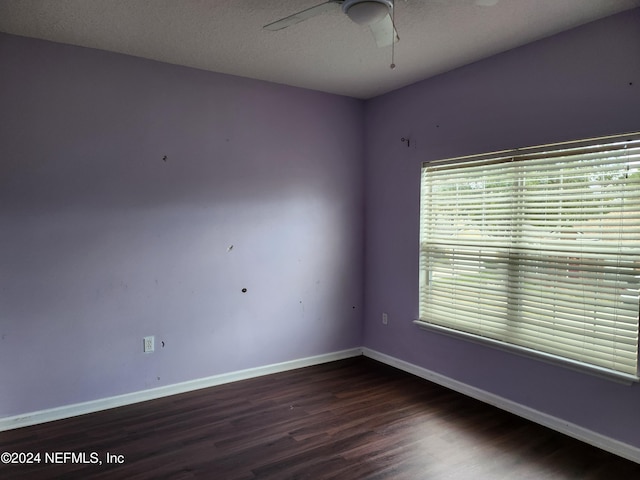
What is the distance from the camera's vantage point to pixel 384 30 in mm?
2246

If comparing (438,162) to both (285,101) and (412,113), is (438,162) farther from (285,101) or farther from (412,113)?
(285,101)

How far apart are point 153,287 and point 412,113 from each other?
2.62 m

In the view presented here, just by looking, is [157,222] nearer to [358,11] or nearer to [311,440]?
[311,440]

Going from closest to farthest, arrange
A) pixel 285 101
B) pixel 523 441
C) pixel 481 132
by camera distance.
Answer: pixel 523 441 → pixel 481 132 → pixel 285 101

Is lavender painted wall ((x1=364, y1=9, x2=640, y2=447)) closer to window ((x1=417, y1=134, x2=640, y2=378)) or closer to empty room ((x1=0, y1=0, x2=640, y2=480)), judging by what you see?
empty room ((x1=0, y1=0, x2=640, y2=480))

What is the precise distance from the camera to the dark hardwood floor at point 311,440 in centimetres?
233

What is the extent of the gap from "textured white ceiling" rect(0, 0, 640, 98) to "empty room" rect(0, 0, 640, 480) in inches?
0.9

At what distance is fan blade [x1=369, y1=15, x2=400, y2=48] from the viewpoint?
2.18 meters

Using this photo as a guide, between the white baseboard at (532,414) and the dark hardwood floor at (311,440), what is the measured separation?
56 millimetres

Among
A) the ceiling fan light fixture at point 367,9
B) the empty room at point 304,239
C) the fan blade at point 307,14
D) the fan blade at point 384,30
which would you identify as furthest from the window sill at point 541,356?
the fan blade at point 307,14

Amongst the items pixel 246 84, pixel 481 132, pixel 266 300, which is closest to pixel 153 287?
pixel 266 300

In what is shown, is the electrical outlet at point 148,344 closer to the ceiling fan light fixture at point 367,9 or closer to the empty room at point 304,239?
the empty room at point 304,239

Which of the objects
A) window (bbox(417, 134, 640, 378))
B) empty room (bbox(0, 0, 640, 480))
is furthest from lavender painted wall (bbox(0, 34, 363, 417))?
window (bbox(417, 134, 640, 378))

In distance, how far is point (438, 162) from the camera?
357 cm
